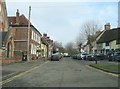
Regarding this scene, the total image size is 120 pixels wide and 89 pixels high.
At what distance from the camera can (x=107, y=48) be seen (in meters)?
82.5

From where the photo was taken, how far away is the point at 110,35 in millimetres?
84312

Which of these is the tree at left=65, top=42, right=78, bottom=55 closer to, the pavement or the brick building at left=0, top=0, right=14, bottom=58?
the brick building at left=0, top=0, right=14, bottom=58

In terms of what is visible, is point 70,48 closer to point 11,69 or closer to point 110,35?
point 110,35

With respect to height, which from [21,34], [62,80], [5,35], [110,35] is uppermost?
[110,35]

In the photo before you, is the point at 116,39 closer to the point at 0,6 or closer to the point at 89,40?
the point at 89,40

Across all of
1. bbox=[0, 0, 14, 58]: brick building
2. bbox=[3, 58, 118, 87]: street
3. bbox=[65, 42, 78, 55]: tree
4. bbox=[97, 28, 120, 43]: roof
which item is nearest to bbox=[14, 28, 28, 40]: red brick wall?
bbox=[0, 0, 14, 58]: brick building

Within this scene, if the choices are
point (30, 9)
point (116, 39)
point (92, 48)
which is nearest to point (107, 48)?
point (116, 39)

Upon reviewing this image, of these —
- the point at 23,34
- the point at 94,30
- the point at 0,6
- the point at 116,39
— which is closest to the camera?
the point at 0,6

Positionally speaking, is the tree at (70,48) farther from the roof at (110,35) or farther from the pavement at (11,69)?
the pavement at (11,69)

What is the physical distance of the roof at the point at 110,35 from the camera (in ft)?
254

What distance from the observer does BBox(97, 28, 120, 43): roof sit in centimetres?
7750

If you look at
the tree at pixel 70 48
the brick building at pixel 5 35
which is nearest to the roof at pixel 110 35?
the brick building at pixel 5 35

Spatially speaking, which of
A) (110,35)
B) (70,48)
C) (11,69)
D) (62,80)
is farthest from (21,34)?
(70,48)

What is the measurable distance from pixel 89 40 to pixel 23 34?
42764 mm
